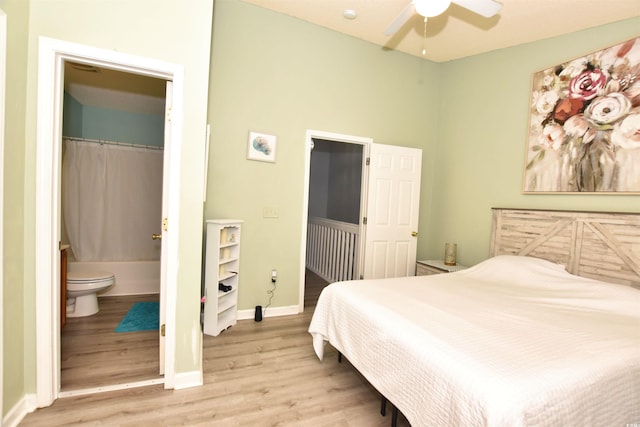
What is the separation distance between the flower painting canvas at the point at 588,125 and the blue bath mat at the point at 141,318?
3.96 metres

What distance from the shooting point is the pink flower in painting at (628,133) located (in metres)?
2.27

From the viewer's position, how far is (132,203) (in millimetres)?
4031

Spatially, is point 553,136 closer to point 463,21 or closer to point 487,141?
point 487,141

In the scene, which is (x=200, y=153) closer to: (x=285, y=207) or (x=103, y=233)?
(x=285, y=207)

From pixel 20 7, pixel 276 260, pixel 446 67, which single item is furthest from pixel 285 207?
pixel 446 67

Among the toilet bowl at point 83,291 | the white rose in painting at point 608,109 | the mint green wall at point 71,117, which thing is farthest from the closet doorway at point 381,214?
the mint green wall at point 71,117

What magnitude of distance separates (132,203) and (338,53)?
10.9 ft

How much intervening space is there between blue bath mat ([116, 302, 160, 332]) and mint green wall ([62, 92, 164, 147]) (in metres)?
2.26

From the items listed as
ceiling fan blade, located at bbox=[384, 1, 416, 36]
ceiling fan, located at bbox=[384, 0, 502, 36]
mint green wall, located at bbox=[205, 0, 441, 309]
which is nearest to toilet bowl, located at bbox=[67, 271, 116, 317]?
mint green wall, located at bbox=[205, 0, 441, 309]

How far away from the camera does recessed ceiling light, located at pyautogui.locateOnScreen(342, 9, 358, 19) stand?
2.90 metres

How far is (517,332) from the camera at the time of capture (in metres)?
1.52

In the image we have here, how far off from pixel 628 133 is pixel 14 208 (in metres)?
4.14

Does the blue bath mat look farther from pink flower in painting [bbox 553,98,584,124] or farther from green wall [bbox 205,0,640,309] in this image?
pink flower in painting [bbox 553,98,584,124]

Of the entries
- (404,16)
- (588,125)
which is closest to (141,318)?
(404,16)
